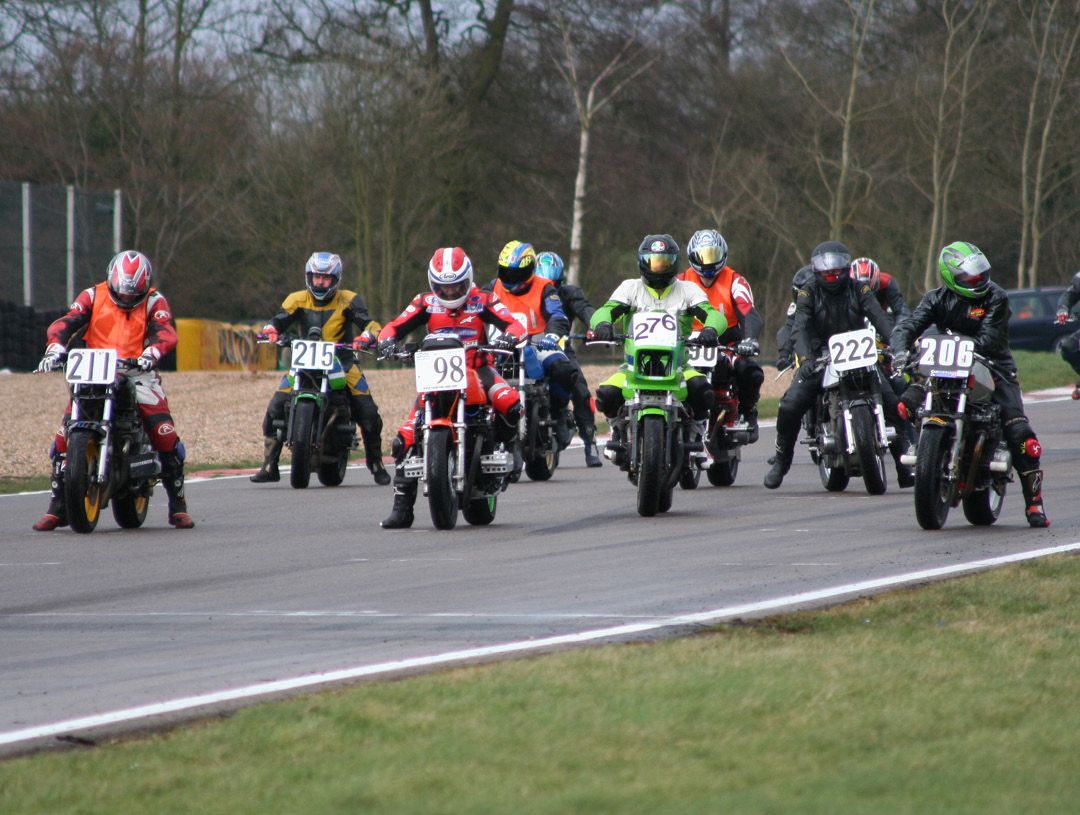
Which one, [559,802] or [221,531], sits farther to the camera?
[221,531]

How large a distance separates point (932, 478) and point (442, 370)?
2948 millimetres

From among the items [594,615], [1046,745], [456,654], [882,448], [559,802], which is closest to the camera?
[559,802]

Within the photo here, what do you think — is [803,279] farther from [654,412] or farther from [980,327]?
[980,327]

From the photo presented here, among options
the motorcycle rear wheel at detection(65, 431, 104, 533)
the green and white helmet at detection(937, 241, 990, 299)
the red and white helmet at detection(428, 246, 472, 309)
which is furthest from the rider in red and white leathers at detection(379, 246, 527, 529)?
the green and white helmet at detection(937, 241, 990, 299)

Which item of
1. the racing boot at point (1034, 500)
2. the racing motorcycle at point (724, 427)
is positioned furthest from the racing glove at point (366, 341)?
the racing boot at point (1034, 500)

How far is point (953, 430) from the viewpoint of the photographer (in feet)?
35.7

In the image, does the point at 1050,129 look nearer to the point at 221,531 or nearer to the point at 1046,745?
the point at 221,531

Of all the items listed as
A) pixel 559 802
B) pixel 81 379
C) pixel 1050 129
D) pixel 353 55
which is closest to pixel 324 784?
pixel 559 802

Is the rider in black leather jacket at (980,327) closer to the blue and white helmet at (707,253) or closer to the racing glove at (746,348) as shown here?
the racing glove at (746,348)

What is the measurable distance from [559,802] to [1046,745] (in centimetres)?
145

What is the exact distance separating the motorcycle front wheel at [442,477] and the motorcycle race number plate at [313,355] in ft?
12.8

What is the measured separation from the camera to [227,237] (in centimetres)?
4650

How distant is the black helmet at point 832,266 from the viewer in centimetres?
1416

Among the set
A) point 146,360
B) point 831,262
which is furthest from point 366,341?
point 831,262
